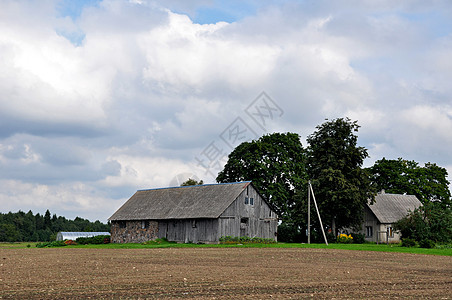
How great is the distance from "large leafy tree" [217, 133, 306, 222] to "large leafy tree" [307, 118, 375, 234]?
396 centimetres

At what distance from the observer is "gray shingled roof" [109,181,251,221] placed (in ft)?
170

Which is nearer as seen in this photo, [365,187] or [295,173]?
[365,187]

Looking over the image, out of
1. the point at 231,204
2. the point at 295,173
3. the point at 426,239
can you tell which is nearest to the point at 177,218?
the point at 231,204

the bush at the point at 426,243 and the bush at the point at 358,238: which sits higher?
the bush at the point at 426,243

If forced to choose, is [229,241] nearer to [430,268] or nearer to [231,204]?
[231,204]

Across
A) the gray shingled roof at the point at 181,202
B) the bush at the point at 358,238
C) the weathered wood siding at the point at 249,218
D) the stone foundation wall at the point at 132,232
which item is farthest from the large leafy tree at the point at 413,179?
the stone foundation wall at the point at 132,232

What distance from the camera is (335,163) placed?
56281 mm

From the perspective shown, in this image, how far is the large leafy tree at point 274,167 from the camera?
202 ft

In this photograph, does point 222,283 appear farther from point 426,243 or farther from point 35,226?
point 35,226

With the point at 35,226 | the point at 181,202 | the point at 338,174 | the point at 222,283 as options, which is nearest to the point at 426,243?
the point at 338,174

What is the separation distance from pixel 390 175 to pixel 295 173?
22543mm

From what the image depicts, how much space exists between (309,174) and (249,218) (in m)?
11.2

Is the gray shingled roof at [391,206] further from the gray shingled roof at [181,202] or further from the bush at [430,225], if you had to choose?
the gray shingled roof at [181,202]

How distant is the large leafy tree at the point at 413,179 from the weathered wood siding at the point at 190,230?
35.6 meters
